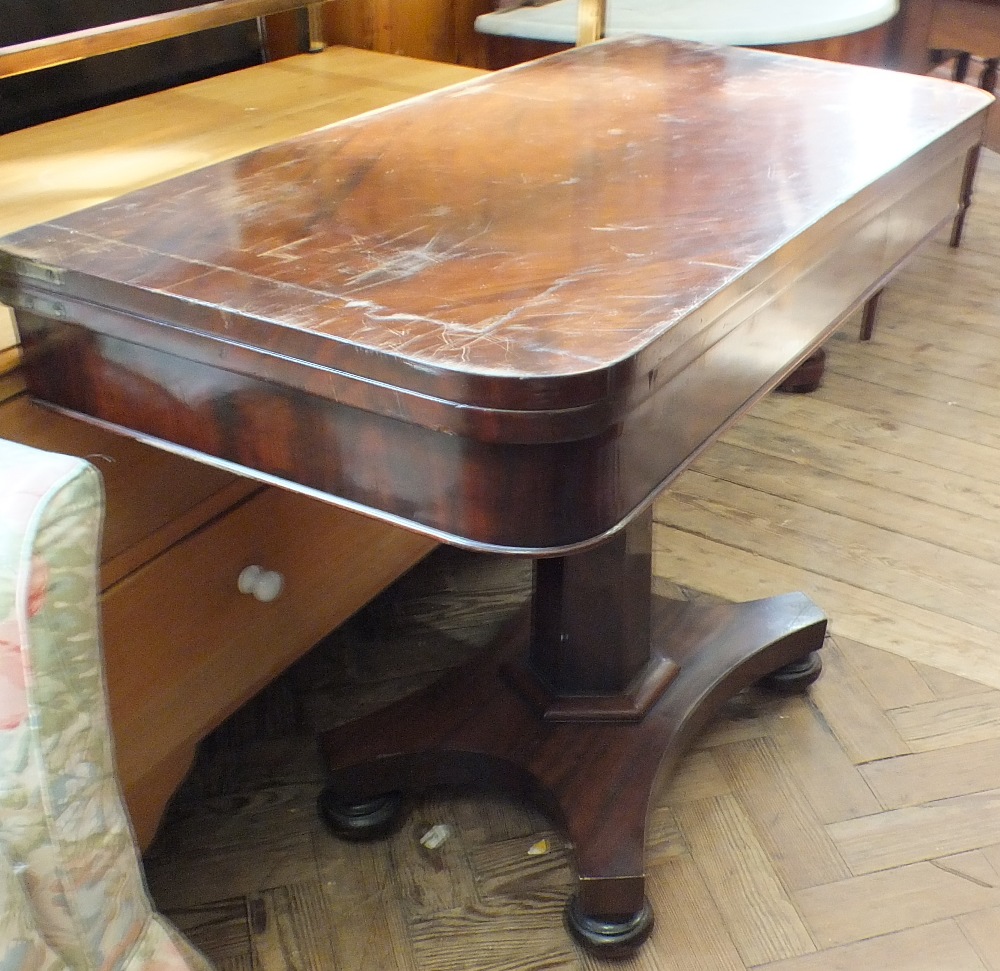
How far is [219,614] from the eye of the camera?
0.99m

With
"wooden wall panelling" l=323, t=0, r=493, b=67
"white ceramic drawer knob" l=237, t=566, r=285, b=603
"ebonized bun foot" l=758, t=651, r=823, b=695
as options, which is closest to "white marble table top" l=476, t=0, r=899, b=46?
"wooden wall panelling" l=323, t=0, r=493, b=67

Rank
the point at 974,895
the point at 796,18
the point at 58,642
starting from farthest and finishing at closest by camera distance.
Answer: the point at 796,18, the point at 974,895, the point at 58,642

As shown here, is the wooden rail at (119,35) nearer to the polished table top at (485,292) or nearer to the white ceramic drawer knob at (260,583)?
the polished table top at (485,292)

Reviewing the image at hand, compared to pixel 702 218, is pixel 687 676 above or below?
below

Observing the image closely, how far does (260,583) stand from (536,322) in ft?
1.51

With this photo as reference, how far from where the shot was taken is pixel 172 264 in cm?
67

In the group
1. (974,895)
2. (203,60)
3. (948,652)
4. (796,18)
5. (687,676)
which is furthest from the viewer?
(796,18)

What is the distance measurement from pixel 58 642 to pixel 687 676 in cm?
68

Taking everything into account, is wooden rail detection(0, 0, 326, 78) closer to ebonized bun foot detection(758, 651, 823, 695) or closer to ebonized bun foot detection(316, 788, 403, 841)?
ebonized bun foot detection(316, 788, 403, 841)

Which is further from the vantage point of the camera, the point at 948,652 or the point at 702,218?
the point at 948,652

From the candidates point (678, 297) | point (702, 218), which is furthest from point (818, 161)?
point (678, 297)

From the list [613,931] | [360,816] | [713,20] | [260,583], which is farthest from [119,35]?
[713,20]

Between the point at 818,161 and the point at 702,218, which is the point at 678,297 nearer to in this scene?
the point at 702,218

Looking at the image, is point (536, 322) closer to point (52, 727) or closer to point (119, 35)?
point (52, 727)
